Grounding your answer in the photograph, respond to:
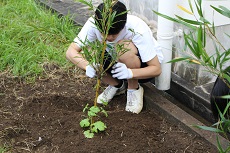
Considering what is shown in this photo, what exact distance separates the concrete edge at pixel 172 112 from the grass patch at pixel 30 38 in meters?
0.83

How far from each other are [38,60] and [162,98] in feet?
4.41

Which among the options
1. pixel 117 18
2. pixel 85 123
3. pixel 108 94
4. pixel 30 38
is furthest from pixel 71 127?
pixel 30 38

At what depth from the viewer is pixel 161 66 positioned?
327cm

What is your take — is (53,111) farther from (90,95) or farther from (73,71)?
(73,71)

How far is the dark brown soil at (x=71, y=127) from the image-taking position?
274cm

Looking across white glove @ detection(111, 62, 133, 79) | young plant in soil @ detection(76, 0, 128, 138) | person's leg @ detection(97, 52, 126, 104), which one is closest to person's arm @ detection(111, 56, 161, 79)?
white glove @ detection(111, 62, 133, 79)

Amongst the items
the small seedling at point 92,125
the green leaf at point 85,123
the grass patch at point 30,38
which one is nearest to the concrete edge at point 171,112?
the small seedling at point 92,125

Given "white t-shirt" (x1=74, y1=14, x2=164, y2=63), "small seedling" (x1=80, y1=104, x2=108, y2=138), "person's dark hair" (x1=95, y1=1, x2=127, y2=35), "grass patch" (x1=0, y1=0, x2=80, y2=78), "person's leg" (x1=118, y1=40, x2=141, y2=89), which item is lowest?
"small seedling" (x1=80, y1=104, x2=108, y2=138)

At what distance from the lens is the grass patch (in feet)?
12.5

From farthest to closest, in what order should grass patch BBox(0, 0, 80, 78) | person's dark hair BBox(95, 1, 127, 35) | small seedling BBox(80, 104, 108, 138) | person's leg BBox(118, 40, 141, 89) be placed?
grass patch BBox(0, 0, 80, 78) → person's leg BBox(118, 40, 141, 89) → small seedling BBox(80, 104, 108, 138) → person's dark hair BBox(95, 1, 127, 35)

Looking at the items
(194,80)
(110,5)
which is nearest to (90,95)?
(194,80)

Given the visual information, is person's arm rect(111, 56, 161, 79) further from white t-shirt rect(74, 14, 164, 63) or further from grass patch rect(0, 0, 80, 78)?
grass patch rect(0, 0, 80, 78)

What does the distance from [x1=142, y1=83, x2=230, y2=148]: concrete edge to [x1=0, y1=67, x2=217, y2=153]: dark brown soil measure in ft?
0.13

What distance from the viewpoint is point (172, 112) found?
3.03m
